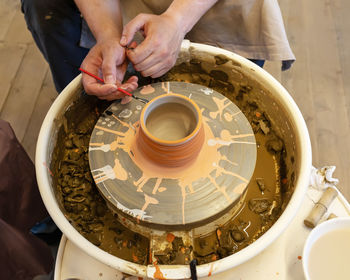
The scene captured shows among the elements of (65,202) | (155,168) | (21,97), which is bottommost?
(21,97)

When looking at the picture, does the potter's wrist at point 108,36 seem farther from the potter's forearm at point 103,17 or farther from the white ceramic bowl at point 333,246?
the white ceramic bowl at point 333,246

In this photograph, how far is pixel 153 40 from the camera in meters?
1.01

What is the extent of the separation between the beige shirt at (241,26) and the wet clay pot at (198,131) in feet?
0.35

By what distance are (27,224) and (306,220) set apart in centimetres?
105

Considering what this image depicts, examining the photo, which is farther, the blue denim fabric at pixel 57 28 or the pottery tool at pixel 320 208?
the blue denim fabric at pixel 57 28

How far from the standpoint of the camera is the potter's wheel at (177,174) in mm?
894

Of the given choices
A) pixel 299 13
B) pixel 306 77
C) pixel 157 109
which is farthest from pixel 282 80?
pixel 157 109

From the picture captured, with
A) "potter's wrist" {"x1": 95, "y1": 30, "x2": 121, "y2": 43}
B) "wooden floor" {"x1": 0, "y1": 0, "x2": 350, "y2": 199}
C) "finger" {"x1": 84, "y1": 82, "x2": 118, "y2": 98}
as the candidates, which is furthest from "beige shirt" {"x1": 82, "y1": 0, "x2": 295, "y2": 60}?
"wooden floor" {"x1": 0, "y1": 0, "x2": 350, "y2": 199}

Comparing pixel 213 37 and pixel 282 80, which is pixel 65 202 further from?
pixel 282 80

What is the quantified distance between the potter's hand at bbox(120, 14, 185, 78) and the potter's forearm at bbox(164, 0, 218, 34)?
0.02 metres

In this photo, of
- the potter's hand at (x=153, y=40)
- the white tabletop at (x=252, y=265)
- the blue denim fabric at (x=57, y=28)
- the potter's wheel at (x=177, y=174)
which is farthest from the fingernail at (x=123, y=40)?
the white tabletop at (x=252, y=265)

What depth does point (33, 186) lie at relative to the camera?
1.31 metres

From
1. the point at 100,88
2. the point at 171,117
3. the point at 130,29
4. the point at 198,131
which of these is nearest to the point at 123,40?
the point at 130,29

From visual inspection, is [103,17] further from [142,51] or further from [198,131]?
[198,131]
